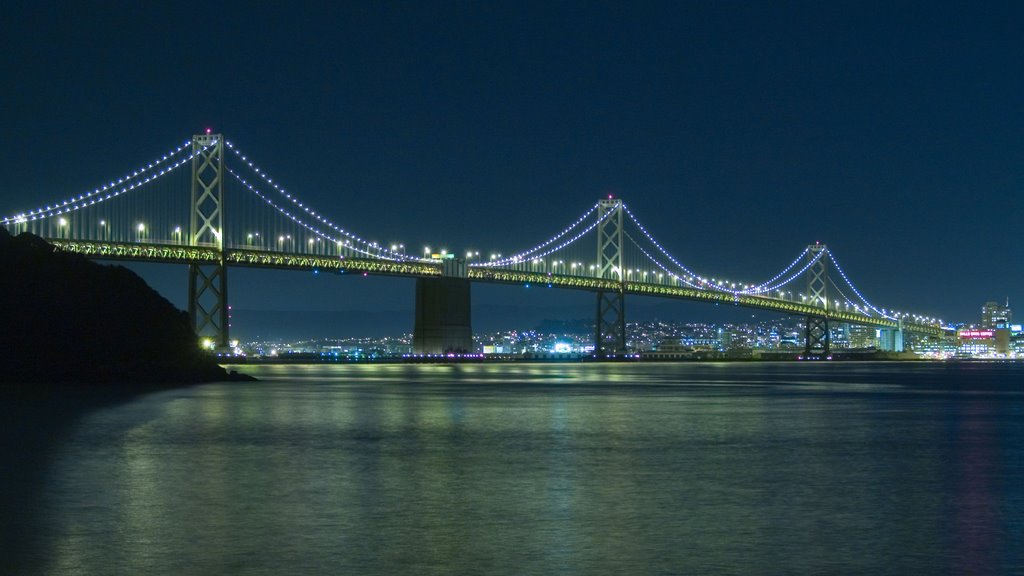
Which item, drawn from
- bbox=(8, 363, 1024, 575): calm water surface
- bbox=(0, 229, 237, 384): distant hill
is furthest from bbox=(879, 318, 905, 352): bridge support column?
bbox=(8, 363, 1024, 575): calm water surface

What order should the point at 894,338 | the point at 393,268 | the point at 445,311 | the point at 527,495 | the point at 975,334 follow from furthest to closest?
the point at 975,334, the point at 894,338, the point at 445,311, the point at 393,268, the point at 527,495

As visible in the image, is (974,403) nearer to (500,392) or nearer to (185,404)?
(500,392)

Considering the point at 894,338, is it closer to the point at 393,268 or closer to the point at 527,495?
the point at 393,268

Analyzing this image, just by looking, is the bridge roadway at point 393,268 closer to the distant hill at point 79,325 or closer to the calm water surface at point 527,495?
the distant hill at point 79,325

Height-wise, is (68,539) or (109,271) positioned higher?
(109,271)

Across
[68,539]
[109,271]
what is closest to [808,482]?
[68,539]

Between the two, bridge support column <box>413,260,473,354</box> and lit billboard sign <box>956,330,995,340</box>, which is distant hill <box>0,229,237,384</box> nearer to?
bridge support column <box>413,260,473,354</box>

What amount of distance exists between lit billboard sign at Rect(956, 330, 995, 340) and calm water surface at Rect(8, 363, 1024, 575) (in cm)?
14680

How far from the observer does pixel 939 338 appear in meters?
144

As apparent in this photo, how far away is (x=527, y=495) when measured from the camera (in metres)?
12.0

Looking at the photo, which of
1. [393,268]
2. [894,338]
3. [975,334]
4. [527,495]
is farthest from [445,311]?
→ [975,334]

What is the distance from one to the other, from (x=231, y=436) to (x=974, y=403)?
64.8 ft

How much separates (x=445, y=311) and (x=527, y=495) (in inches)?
2740

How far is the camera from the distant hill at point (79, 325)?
36812mm
